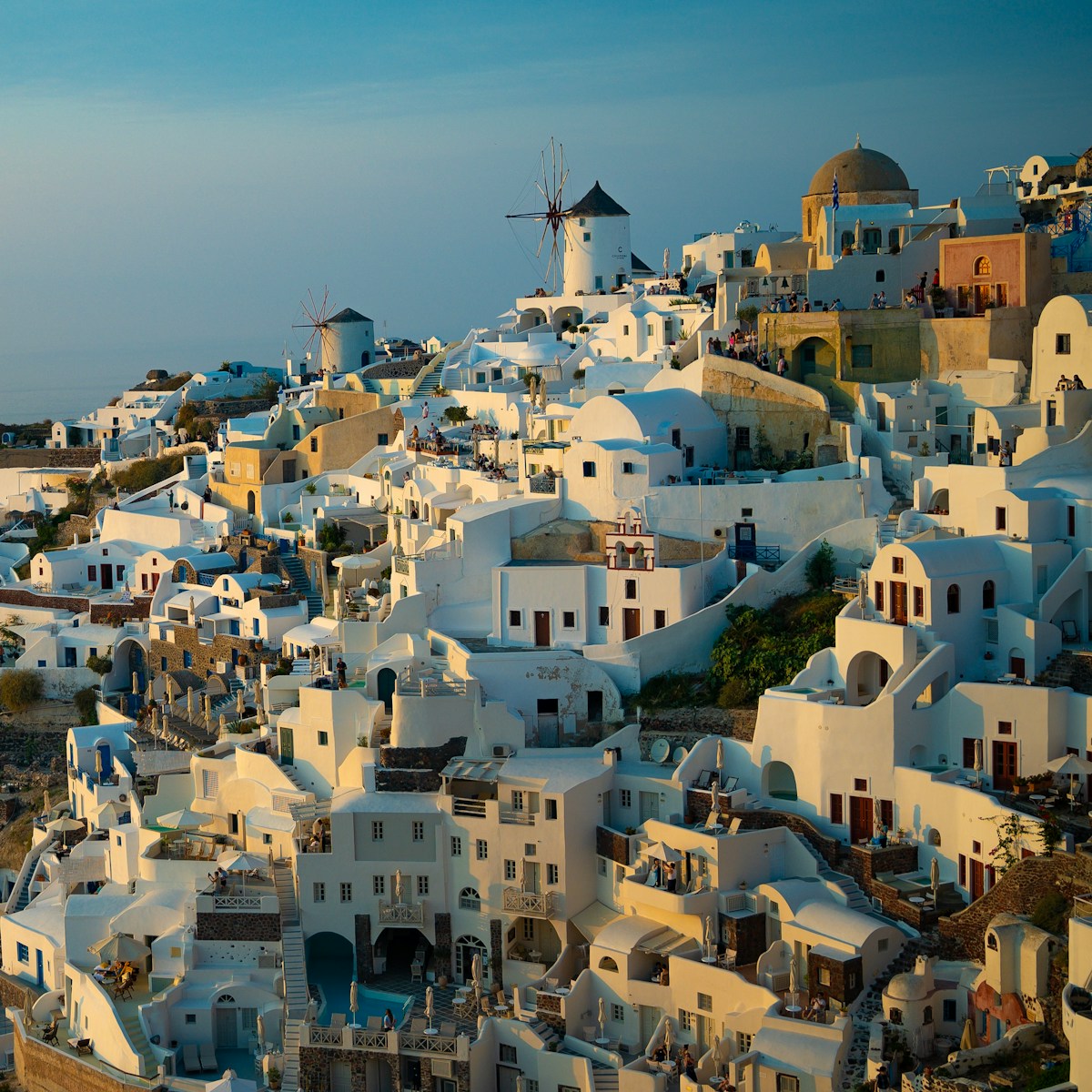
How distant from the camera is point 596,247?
56000 mm

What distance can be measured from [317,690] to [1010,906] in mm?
12677

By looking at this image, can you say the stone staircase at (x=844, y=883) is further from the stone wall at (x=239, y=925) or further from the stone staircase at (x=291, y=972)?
the stone wall at (x=239, y=925)

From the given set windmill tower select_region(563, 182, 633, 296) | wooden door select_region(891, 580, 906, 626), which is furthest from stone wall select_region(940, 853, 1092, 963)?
windmill tower select_region(563, 182, 633, 296)

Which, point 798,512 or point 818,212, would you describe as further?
point 818,212

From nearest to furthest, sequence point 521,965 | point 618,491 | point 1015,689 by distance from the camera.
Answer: point 1015,689 → point 521,965 → point 618,491

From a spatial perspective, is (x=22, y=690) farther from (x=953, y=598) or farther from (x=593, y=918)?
(x=953, y=598)

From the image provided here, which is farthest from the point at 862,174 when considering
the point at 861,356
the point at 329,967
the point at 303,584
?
the point at 329,967

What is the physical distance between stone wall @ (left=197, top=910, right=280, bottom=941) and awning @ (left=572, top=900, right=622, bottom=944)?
470cm

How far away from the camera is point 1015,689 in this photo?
29.5 m

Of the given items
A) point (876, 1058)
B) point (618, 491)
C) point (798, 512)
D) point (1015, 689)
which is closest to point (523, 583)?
point (618, 491)

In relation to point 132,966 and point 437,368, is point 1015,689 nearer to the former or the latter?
point 132,966

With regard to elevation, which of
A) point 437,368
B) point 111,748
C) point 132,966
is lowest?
point 132,966

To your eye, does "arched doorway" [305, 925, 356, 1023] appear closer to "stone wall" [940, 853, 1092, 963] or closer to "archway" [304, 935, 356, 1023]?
"archway" [304, 935, 356, 1023]

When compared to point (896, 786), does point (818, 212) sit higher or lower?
higher
